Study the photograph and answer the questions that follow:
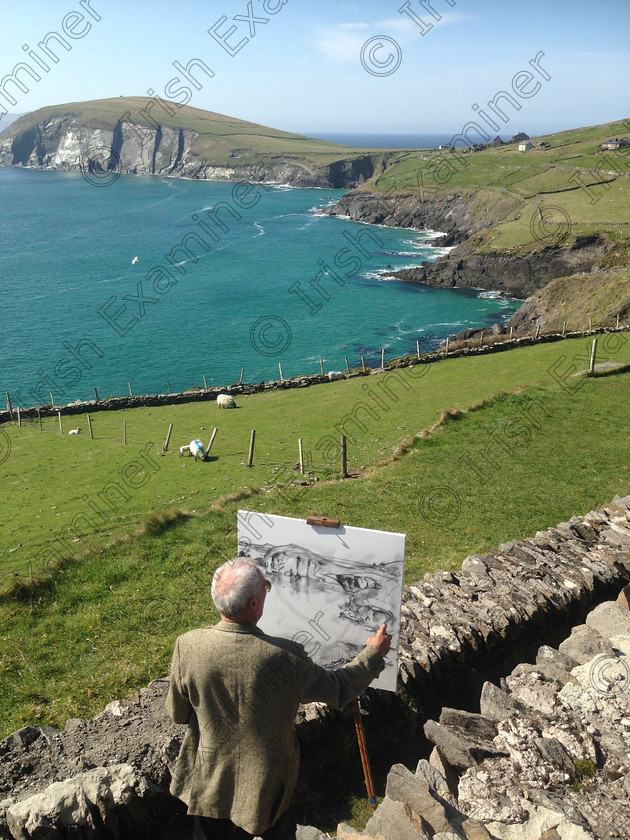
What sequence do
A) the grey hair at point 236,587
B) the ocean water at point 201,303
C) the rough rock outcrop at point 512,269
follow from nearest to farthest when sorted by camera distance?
the grey hair at point 236,587, the ocean water at point 201,303, the rough rock outcrop at point 512,269

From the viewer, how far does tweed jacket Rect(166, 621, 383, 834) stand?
498 cm

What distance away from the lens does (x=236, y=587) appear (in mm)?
4961

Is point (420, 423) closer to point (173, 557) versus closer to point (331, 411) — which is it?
point (331, 411)

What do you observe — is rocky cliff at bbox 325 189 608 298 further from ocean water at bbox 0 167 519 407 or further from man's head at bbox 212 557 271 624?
man's head at bbox 212 557 271 624

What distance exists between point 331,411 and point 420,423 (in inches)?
247

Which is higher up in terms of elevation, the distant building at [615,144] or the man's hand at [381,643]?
the distant building at [615,144]

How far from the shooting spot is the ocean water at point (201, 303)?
216 feet

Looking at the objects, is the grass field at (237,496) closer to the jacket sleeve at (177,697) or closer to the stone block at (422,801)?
the jacket sleeve at (177,697)

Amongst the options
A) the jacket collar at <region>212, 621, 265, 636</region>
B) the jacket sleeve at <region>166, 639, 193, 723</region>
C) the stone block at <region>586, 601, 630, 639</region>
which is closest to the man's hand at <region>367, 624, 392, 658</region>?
the jacket collar at <region>212, 621, 265, 636</region>

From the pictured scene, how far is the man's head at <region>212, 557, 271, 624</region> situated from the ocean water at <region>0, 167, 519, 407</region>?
54.8 meters

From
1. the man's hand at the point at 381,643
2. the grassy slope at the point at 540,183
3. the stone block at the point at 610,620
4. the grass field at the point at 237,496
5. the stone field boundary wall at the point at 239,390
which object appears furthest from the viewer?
the grassy slope at the point at 540,183

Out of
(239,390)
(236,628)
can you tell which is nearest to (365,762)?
(236,628)

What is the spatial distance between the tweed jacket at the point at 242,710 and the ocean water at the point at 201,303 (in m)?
54.5

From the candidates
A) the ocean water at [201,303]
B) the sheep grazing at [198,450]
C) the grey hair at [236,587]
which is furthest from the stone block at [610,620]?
the ocean water at [201,303]
